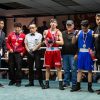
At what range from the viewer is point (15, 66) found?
242 inches

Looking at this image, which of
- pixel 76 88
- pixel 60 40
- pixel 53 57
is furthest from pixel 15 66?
pixel 76 88

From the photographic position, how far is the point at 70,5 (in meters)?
12.0

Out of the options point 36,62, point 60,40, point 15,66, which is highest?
point 60,40

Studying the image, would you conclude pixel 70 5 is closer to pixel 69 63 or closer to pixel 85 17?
pixel 85 17

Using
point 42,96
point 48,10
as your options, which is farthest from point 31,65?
point 48,10

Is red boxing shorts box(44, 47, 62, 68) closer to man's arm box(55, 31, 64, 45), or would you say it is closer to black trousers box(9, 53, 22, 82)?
man's arm box(55, 31, 64, 45)

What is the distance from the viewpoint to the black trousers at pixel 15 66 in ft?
19.8

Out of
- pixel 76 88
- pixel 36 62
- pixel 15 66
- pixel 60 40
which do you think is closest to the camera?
pixel 76 88

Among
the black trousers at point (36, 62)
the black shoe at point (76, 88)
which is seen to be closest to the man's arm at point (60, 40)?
the black trousers at point (36, 62)

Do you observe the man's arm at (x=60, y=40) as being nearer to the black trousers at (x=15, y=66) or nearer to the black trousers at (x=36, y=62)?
the black trousers at (x=36, y=62)

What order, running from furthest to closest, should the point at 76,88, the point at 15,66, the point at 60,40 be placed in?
the point at 15,66 < the point at 60,40 < the point at 76,88

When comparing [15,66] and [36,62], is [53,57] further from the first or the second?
[15,66]

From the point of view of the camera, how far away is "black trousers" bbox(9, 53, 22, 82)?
6023 mm

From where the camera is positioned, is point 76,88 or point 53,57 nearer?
point 76,88
